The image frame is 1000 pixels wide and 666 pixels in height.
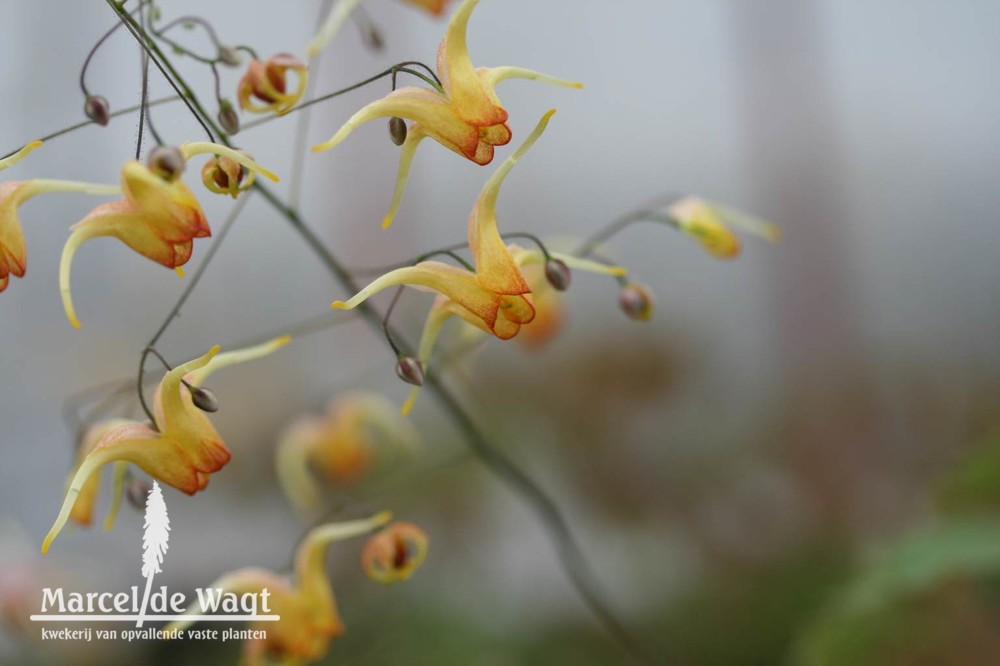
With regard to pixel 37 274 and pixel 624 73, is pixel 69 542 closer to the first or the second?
pixel 37 274

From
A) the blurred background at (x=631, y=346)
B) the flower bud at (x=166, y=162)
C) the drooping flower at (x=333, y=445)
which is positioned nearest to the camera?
the flower bud at (x=166, y=162)

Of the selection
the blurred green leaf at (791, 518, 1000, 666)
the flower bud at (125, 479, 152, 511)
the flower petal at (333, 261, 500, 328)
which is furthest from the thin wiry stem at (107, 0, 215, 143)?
the blurred green leaf at (791, 518, 1000, 666)

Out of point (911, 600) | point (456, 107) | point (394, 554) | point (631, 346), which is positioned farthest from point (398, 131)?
point (631, 346)

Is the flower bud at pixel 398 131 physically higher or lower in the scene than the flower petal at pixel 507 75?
lower

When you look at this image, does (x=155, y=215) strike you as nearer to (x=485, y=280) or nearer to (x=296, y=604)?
(x=485, y=280)

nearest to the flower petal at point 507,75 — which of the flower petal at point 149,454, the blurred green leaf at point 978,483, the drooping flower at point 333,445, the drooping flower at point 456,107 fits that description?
the drooping flower at point 456,107

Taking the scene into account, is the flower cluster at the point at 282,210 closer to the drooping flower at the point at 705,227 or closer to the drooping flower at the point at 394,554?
the drooping flower at the point at 394,554

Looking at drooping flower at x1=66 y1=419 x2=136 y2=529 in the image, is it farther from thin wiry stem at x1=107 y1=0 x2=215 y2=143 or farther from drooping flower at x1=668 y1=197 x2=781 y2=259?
drooping flower at x1=668 y1=197 x2=781 y2=259
